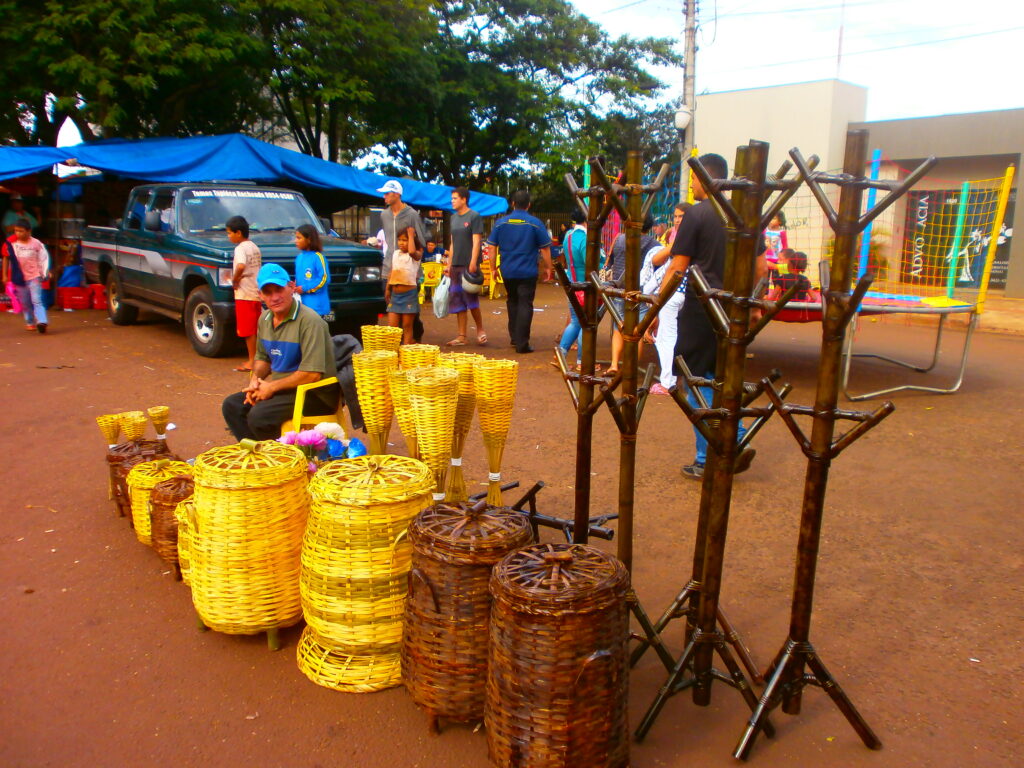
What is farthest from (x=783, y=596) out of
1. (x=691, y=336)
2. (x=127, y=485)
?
(x=127, y=485)

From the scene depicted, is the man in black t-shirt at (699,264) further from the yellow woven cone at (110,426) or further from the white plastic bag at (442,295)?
the white plastic bag at (442,295)

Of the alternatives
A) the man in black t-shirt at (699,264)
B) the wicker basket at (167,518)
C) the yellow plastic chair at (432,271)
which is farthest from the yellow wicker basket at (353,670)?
the yellow plastic chair at (432,271)

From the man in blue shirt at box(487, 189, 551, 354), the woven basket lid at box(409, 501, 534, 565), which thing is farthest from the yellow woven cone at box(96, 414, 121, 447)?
the man in blue shirt at box(487, 189, 551, 354)

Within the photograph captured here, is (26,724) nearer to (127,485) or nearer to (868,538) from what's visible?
(127,485)

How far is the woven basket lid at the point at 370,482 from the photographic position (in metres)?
2.84

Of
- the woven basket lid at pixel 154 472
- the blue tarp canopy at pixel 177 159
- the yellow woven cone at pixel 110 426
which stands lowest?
the woven basket lid at pixel 154 472

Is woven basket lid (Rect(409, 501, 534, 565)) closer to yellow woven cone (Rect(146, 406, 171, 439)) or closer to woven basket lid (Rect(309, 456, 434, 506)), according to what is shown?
woven basket lid (Rect(309, 456, 434, 506))

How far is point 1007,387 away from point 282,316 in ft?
25.0

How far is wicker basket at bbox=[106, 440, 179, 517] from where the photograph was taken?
437 cm

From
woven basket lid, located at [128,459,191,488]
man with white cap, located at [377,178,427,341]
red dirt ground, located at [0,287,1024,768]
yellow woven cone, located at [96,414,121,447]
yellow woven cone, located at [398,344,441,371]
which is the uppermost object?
man with white cap, located at [377,178,427,341]

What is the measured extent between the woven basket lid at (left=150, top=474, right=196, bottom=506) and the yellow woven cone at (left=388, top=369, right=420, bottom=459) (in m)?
1.06

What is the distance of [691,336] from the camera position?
485 centimetres

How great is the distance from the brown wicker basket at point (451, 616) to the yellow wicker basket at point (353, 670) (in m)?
0.26

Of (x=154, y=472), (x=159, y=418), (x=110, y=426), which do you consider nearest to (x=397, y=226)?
(x=159, y=418)
